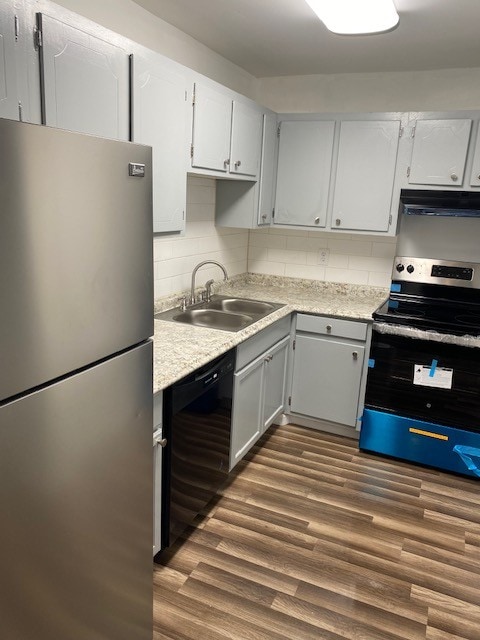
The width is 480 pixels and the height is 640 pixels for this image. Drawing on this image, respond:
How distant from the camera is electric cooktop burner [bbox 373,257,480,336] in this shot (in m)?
3.13

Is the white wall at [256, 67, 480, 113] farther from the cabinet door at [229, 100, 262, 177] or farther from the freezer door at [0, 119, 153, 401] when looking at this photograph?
→ the freezer door at [0, 119, 153, 401]

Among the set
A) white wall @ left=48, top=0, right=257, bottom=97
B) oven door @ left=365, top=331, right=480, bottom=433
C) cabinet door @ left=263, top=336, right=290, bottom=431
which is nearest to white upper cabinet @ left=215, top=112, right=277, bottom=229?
white wall @ left=48, top=0, right=257, bottom=97

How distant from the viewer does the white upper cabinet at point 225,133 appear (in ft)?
7.72

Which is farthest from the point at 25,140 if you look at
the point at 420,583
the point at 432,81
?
the point at 432,81

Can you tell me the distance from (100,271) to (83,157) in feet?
0.81

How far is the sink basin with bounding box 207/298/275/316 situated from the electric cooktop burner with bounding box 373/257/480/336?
27.9 inches

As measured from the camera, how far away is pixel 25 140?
87cm

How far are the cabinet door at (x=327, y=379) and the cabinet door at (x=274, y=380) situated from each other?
10 cm

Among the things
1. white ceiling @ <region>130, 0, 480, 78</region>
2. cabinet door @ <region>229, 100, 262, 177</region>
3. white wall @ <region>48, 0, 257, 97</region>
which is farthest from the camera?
cabinet door @ <region>229, 100, 262, 177</region>

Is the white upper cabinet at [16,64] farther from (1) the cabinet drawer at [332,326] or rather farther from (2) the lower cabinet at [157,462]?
(1) the cabinet drawer at [332,326]

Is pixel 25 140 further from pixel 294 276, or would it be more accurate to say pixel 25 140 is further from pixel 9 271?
pixel 294 276

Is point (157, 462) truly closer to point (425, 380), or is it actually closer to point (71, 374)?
point (71, 374)

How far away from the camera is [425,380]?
2.94 meters

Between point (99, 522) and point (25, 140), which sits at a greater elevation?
point (25, 140)
